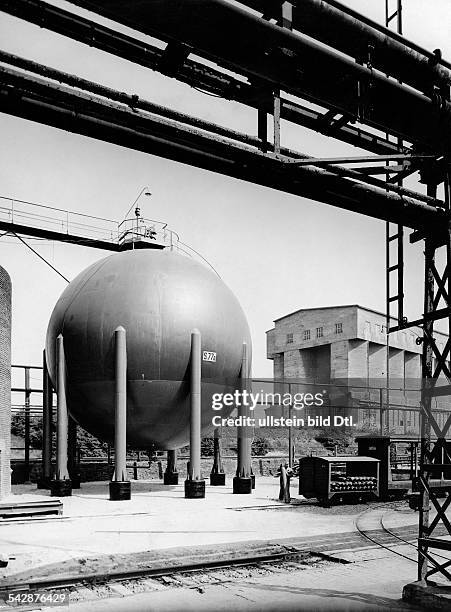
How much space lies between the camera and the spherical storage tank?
68.3 ft

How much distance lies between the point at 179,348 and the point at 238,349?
263cm

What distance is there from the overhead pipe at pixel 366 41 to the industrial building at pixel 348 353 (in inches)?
1664

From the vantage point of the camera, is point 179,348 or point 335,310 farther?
point 335,310

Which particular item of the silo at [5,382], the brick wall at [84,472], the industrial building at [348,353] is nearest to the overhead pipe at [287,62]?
the silo at [5,382]

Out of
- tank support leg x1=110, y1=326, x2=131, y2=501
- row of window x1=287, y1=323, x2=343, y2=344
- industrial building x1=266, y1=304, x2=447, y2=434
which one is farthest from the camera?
row of window x1=287, y1=323, x2=343, y2=344

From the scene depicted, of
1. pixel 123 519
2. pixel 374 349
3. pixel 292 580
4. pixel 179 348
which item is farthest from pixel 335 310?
pixel 292 580

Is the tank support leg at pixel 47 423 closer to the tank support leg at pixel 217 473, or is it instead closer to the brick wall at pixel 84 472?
the brick wall at pixel 84 472

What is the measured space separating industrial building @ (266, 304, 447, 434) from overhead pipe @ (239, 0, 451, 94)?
4226cm

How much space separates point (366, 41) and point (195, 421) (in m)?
15.3

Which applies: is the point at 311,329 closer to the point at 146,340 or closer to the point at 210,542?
the point at 146,340

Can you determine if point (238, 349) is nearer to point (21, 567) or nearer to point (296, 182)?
point (21, 567)

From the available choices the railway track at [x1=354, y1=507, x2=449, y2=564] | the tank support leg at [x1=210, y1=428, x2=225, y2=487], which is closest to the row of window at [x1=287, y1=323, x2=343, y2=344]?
the tank support leg at [x1=210, y1=428, x2=225, y2=487]

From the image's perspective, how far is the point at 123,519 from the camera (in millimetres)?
16359

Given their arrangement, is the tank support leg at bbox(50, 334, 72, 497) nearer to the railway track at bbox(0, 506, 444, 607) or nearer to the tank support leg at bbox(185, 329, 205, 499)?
the tank support leg at bbox(185, 329, 205, 499)
